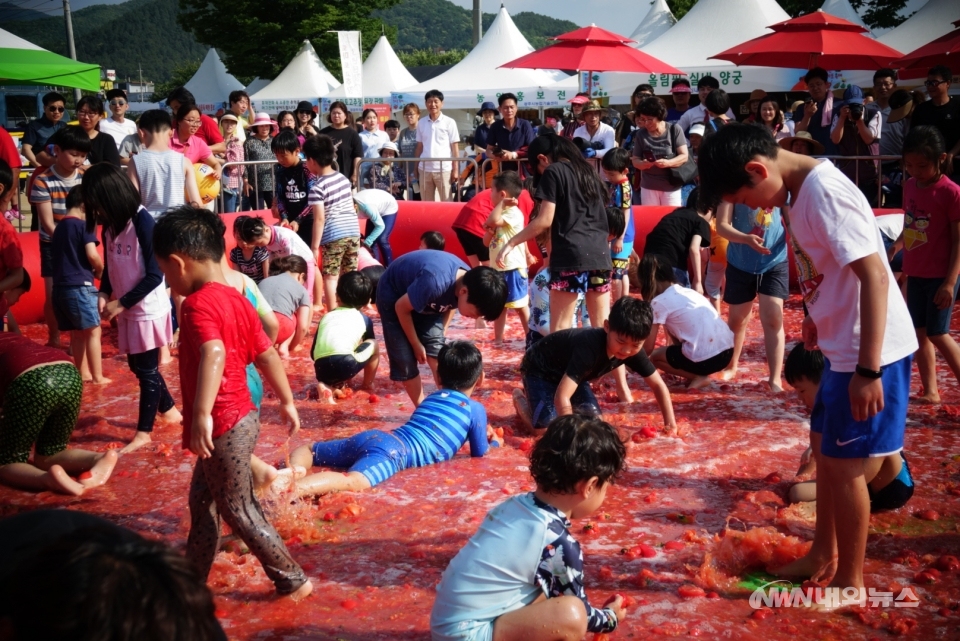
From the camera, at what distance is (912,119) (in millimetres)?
11070

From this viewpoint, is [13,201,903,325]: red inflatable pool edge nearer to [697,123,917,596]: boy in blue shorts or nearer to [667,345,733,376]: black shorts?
[667,345,733,376]: black shorts

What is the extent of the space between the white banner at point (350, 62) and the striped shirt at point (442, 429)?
17.4 m

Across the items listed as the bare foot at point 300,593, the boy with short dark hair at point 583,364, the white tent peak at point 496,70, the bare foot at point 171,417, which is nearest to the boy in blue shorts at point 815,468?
the boy with short dark hair at point 583,364

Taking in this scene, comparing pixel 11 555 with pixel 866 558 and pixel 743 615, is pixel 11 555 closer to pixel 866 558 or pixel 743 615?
pixel 743 615

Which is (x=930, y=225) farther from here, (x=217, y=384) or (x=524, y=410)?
(x=217, y=384)

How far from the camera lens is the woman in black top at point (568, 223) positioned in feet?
21.9

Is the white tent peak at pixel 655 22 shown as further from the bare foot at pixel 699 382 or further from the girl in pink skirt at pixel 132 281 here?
the girl in pink skirt at pixel 132 281

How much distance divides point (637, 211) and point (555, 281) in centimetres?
483

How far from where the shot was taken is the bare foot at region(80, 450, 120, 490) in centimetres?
523

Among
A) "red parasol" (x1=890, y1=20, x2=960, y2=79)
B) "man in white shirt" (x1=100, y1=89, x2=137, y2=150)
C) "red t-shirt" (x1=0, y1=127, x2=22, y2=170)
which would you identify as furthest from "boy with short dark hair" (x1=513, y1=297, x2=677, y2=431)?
"man in white shirt" (x1=100, y1=89, x2=137, y2=150)

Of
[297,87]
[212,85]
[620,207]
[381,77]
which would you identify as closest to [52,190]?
[620,207]

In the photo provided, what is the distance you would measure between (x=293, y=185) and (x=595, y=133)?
181 inches

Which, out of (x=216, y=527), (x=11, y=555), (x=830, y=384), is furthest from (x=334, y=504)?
(x=11, y=555)

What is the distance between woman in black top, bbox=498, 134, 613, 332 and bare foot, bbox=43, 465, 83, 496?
11.5 ft
